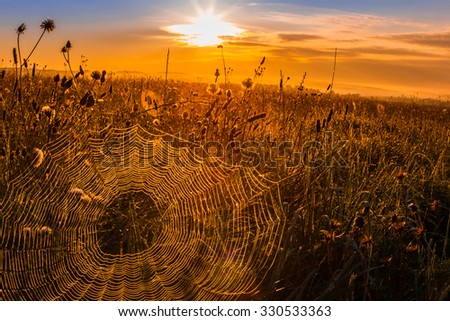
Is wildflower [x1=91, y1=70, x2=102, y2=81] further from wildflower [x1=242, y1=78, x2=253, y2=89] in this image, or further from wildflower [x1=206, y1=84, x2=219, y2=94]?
wildflower [x1=242, y1=78, x2=253, y2=89]

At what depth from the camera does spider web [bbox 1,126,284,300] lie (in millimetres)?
2723

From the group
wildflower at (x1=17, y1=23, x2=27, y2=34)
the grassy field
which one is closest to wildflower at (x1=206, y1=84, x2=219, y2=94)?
the grassy field

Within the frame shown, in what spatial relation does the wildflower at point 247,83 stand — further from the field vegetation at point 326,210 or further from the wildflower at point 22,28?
the wildflower at point 22,28

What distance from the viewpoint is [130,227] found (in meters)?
3.30

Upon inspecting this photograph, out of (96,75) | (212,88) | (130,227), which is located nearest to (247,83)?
(212,88)

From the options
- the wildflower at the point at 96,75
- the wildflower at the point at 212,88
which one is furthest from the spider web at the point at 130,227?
→ the wildflower at the point at 212,88

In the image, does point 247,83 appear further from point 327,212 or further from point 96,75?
point 327,212

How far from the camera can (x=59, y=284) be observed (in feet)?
9.18

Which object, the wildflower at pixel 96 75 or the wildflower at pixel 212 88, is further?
the wildflower at pixel 212 88

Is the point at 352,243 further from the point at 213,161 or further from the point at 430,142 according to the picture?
the point at 430,142

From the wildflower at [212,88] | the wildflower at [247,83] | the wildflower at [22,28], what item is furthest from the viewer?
the wildflower at [212,88]

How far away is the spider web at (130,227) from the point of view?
A: 8.93ft
